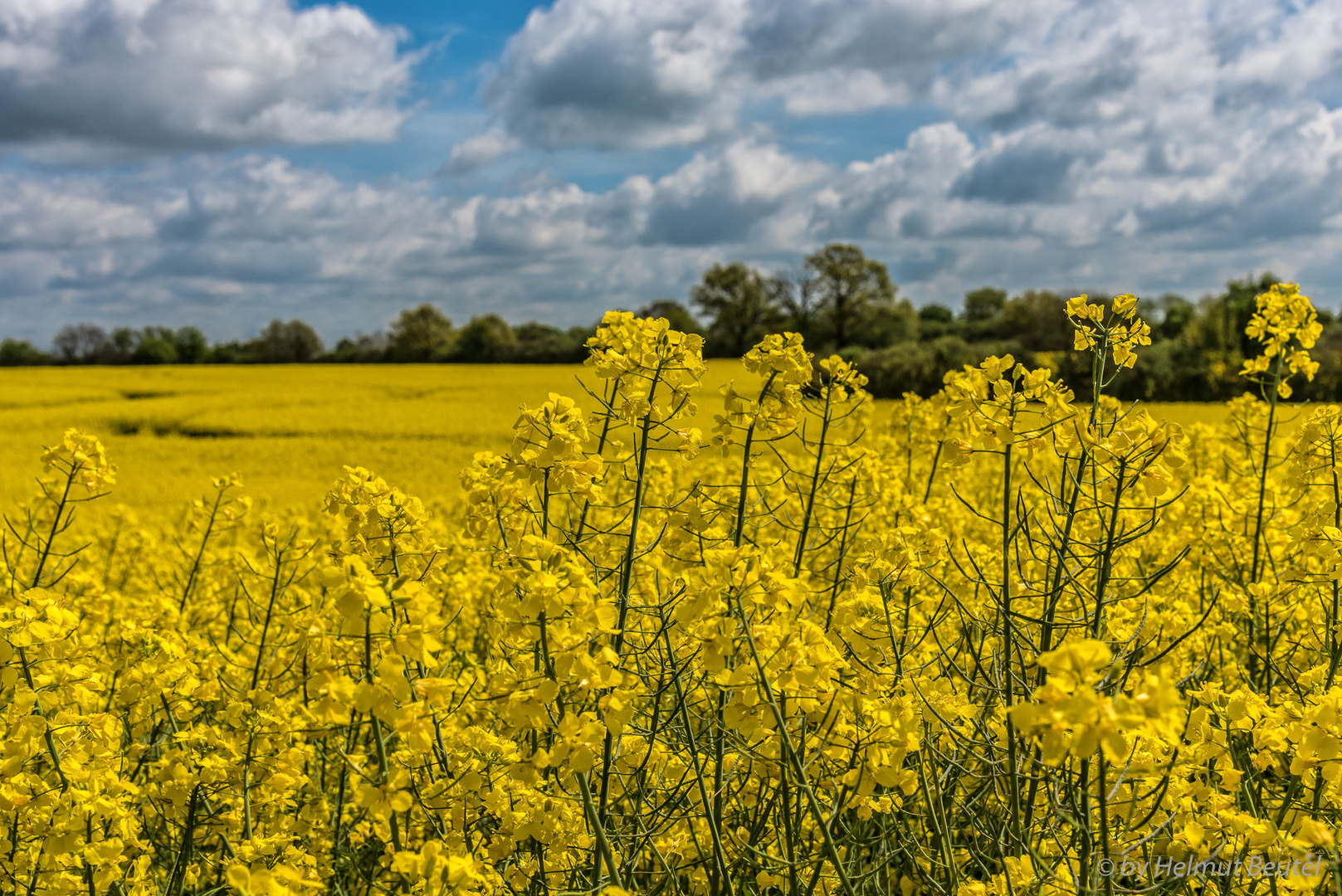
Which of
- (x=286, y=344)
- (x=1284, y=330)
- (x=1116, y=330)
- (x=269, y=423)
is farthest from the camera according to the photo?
(x=286, y=344)

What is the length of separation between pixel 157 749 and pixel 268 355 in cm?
4759

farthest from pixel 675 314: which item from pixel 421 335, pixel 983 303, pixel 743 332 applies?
pixel 983 303

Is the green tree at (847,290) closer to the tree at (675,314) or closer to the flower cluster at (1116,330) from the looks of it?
the tree at (675,314)

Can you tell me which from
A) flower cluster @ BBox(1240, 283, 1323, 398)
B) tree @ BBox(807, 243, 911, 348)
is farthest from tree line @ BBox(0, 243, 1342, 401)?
flower cluster @ BBox(1240, 283, 1323, 398)

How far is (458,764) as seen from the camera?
2803 millimetres

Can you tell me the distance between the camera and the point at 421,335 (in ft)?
159

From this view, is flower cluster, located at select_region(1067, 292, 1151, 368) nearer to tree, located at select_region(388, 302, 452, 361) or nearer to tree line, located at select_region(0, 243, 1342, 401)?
tree line, located at select_region(0, 243, 1342, 401)

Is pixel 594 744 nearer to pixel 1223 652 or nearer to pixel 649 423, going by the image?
pixel 649 423

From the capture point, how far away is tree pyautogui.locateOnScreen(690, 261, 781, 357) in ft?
146

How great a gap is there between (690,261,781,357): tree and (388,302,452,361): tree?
14.7 meters

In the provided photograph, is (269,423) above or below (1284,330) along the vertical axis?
below

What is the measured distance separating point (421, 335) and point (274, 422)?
1128 inches

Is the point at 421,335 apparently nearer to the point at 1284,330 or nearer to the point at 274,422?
the point at 274,422

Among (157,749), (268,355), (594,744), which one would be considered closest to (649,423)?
(594,744)
